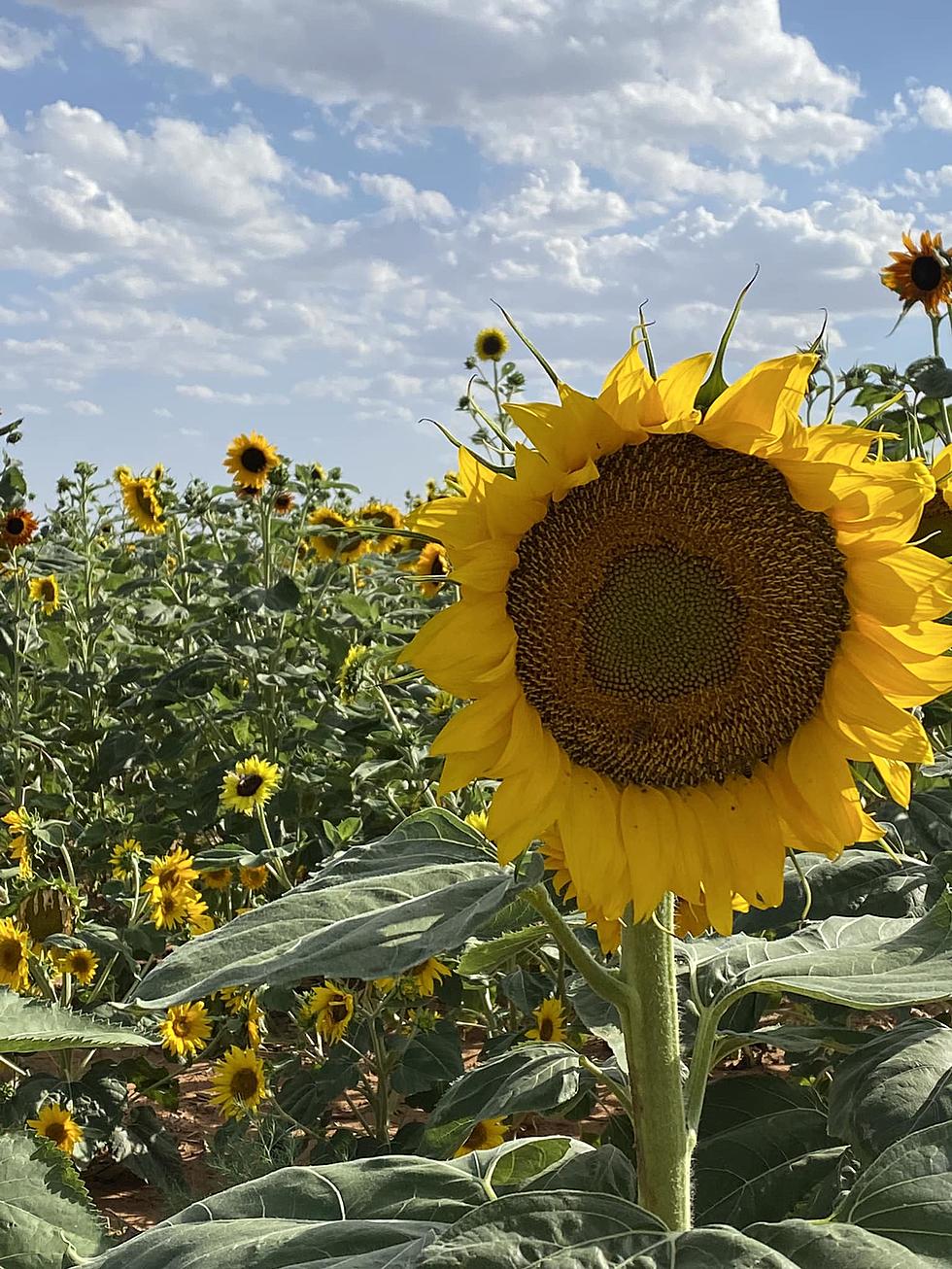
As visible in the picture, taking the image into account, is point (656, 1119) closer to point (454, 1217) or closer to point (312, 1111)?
point (454, 1217)

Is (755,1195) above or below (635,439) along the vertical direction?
below

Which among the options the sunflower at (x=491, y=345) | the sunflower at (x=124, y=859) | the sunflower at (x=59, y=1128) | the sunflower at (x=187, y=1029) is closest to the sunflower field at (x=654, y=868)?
the sunflower at (x=59, y=1128)

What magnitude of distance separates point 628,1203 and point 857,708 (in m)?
0.48

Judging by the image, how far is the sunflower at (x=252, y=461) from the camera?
5.14 meters

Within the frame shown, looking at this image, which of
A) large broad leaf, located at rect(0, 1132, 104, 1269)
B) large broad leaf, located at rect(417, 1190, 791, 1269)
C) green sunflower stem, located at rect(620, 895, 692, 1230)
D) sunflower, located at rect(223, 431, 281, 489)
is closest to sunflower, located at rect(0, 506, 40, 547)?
sunflower, located at rect(223, 431, 281, 489)

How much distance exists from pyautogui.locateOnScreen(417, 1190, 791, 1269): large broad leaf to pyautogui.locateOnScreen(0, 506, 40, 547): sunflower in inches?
162

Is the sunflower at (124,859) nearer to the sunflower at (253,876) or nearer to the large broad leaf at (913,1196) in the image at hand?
the sunflower at (253,876)

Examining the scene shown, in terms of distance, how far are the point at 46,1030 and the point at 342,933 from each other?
0.22 metres

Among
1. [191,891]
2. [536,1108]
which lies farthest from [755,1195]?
[191,891]

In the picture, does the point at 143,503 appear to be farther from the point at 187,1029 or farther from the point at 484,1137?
the point at 484,1137

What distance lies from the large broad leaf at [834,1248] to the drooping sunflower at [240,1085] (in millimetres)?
1919

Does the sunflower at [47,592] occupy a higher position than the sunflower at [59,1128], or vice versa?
the sunflower at [47,592]

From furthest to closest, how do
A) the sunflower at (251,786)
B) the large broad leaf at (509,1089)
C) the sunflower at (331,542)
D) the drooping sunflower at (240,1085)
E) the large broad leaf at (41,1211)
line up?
the sunflower at (331,542)
the sunflower at (251,786)
the drooping sunflower at (240,1085)
the large broad leaf at (509,1089)
the large broad leaf at (41,1211)

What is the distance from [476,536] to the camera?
1103mm
